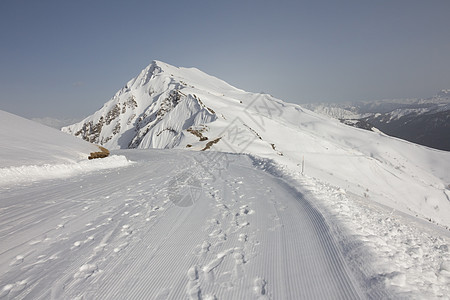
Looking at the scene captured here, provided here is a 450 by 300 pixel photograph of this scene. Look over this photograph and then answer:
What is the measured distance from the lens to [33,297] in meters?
2.85

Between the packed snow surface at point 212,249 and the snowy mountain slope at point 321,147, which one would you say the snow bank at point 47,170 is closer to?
the packed snow surface at point 212,249

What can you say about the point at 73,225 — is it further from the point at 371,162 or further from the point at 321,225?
the point at 371,162

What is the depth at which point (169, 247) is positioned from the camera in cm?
397

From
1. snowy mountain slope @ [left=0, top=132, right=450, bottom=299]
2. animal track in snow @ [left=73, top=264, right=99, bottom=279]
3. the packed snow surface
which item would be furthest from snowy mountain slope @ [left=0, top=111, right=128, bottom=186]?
animal track in snow @ [left=73, top=264, right=99, bottom=279]

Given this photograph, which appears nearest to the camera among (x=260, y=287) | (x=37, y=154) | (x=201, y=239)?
(x=260, y=287)

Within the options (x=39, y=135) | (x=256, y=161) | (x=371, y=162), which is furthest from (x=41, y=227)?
(x=371, y=162)

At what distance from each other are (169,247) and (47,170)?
32.2 ft

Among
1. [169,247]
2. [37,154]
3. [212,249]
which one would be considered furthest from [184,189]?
[37,154]

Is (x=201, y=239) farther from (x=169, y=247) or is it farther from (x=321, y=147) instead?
(x=321, y=147)

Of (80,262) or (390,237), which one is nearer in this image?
(80,262)

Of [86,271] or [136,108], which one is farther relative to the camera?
[136,108]

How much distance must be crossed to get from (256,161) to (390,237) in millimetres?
9281

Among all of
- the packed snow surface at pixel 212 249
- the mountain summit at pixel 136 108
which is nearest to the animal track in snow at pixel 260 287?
the packed snow surface at pixel 212 249

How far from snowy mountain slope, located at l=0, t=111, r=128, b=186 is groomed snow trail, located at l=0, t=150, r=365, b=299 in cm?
258
